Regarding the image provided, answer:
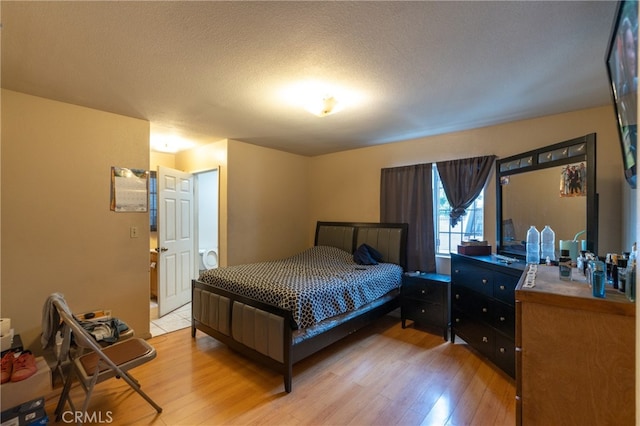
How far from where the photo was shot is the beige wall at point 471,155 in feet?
8.28

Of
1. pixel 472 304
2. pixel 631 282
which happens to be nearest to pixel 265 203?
pixel 472 304

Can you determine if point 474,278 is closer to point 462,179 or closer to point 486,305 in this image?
point 486,305

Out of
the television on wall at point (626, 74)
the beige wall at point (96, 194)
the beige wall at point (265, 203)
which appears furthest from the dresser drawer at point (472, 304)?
the beige wall at point (265, 203)

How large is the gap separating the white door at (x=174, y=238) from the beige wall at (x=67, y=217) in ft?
2.07

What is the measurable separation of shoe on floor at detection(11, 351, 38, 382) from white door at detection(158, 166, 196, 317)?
1.77 m

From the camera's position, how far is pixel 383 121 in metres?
3.13

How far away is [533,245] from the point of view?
2.39 metres

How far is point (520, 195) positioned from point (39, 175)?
15.0ft

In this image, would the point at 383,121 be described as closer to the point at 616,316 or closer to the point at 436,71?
the point at 436,71

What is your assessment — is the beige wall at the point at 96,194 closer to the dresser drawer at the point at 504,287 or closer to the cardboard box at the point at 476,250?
the cardboard box at the point at 476,250

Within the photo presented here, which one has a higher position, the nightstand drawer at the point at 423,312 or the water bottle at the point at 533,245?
the water bottle at the point at 533,245

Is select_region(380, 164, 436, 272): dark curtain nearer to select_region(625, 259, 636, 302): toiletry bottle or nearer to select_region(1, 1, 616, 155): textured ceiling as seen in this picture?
select_region(1, 1, 616, 155): textured ceiling

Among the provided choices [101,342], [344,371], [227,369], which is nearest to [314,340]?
[344,371]

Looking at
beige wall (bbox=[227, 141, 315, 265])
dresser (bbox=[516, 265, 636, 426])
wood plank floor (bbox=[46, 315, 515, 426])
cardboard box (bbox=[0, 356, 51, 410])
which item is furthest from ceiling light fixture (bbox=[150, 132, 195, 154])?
dresser (bbox=[516, 265, 636, 426])
